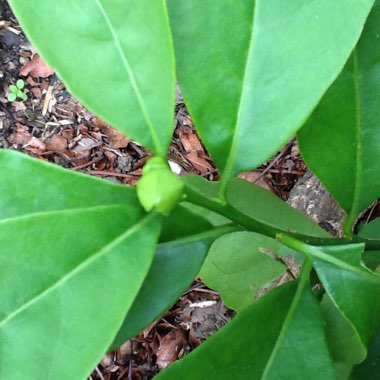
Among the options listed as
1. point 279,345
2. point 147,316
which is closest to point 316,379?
point 279,345

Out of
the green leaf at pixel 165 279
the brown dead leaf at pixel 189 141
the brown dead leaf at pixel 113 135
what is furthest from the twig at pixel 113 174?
the green leaf at pixel 165 279

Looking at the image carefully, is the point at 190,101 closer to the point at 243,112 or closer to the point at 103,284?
the point at 243,112

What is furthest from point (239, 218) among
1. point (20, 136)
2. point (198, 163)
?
point (20, 136)

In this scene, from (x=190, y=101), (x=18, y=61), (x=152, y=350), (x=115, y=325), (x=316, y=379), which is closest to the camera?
(x=115, y=325)

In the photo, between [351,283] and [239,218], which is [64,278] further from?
[351,283]

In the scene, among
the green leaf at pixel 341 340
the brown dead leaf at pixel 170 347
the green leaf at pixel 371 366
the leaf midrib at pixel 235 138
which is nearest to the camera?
the leaf midrib at pixel 235 138

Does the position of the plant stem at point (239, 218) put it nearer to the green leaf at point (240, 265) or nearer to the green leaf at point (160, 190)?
the green leaf at point (160, 190)
